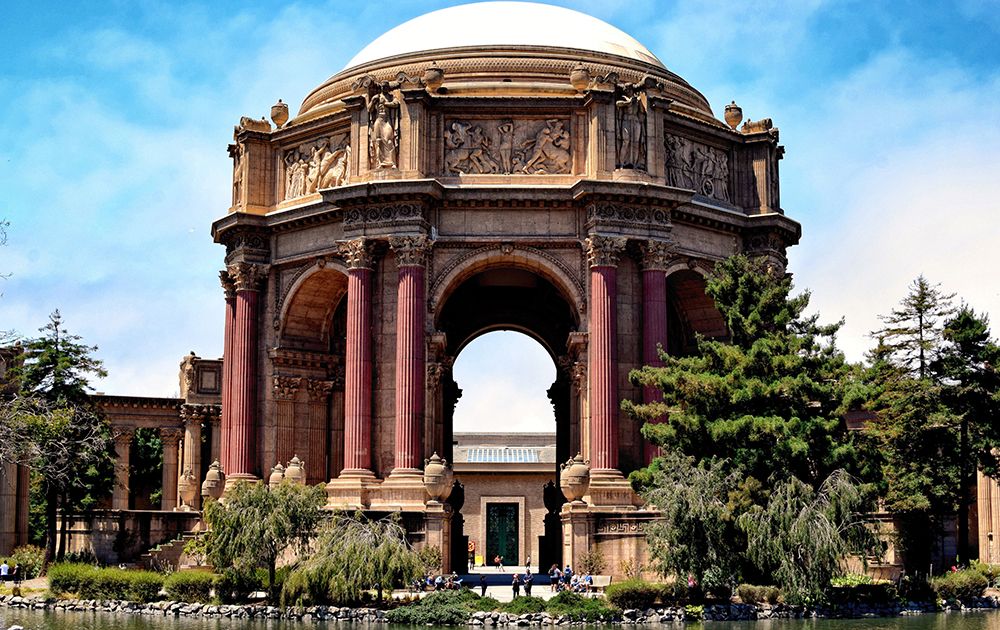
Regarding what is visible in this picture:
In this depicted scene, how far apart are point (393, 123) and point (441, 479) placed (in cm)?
1214

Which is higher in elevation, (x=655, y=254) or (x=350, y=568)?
(x=655, y=254)

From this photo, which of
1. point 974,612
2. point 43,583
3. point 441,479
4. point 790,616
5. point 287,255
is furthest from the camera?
point 287,255

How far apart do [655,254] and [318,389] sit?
1391 centimetres

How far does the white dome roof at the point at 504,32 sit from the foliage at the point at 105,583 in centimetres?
2129

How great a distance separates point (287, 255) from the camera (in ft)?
166

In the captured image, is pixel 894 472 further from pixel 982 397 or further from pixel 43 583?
pixel 43 583

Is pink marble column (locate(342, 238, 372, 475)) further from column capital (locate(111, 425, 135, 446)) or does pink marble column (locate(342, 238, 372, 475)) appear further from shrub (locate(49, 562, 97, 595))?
A: column capital (locate(111, 425, 135, 446))

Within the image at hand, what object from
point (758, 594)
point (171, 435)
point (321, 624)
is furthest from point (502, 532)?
point (321, 624)

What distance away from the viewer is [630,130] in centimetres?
4684

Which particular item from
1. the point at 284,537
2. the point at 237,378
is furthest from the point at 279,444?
the point at 284,537

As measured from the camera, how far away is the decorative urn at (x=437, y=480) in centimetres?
4256

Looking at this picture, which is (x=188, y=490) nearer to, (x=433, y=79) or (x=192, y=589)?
(x=192, y=589)

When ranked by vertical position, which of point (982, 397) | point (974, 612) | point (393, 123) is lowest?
point (974, 612)

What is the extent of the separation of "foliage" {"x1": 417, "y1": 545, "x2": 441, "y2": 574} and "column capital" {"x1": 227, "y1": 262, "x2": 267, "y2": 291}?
542 inches
